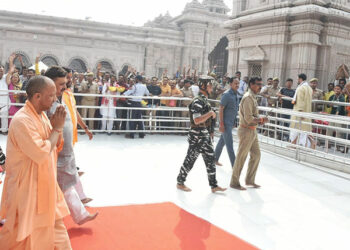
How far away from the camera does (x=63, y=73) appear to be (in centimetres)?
350

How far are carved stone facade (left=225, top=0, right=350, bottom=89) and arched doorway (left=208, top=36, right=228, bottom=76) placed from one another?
3969 millimetres

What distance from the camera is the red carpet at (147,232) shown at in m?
3.54

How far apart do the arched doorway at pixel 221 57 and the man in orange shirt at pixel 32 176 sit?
14.3m

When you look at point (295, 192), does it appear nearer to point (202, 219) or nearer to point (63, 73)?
point (202, 219)

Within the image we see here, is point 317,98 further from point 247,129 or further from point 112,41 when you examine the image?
point 112,41

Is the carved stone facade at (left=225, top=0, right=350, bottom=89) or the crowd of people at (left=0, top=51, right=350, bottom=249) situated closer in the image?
the crowd of people at (left=0, top=51, right=350, bottom=249)

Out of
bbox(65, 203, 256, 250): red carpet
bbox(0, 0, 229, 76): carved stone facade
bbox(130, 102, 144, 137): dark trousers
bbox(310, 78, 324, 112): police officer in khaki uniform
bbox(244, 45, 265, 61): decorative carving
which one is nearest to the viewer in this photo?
bbox(65, 203, 256, 250): red carpet

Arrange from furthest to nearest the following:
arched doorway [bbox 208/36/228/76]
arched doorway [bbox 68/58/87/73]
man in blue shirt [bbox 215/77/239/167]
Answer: arched doorway [bbox 68/58/87/73], arched doorway [bbox 208/36/228/76], man in blue shirt [bbox 215/77/239/167]

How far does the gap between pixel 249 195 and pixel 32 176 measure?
363 centimetres

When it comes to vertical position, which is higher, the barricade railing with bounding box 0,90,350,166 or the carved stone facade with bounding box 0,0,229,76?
the carved stone facade with bounding box 0,0,229,76

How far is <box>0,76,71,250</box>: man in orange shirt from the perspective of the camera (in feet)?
8.36

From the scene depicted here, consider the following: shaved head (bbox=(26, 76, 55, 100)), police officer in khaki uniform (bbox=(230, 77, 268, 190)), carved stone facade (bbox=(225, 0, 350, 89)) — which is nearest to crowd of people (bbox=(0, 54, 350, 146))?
carved stone facade (bbox=(225, 0, 350, 89))

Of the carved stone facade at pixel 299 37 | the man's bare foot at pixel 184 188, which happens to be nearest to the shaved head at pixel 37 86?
the man's bare foot at pixel 184 188

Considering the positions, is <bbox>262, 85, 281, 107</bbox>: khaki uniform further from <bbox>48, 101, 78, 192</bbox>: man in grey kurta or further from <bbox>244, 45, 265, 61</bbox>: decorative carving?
<bbox>48, 101, 78, 192</bbox>: man in grey kurta
